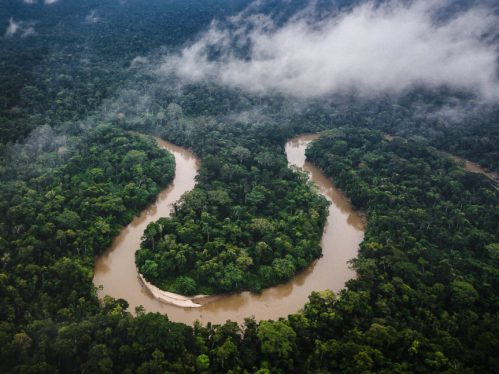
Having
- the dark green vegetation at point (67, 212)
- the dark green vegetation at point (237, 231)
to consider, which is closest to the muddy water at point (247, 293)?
the dark green vegetation at point (237, 231)

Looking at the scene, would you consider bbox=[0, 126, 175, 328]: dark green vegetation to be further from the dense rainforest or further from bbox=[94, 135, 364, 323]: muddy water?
bbox=[94, 135, 364, 323]: muddy water

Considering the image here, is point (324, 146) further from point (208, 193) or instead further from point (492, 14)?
point (492, 14)

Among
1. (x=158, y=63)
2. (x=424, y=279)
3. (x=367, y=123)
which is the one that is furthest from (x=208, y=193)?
(x=158, y=63)

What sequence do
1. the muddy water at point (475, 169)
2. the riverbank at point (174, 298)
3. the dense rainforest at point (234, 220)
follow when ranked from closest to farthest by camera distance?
1. the dense rainforest at point (234, 220)
2. the riverbank at point (174, 298)
3. the muddy water at point (475, 169)

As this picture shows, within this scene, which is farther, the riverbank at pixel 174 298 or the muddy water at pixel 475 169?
the muddy water at pixel 475 169

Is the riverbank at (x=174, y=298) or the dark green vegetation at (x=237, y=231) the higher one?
the dark green vegetation at (x=237, y=231)

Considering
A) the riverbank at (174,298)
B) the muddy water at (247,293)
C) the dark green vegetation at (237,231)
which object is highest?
the dark green vegetation at (237,231)

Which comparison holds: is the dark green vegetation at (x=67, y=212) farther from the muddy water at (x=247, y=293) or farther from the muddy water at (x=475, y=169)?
the muddy water at (x=475, y=169)
